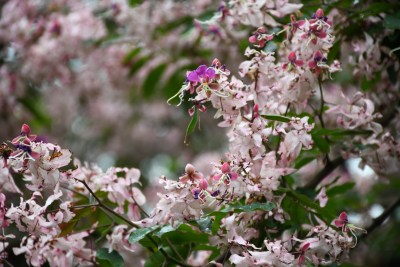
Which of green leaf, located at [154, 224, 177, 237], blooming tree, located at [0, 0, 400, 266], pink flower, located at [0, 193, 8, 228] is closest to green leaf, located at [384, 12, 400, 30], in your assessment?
blooming tree, located at [0, 0, 400, 266]

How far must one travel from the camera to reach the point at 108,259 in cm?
127

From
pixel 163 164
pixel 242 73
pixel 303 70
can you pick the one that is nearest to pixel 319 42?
pixel 303 70

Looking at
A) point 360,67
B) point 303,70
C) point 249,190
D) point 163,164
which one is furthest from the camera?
point 163,164

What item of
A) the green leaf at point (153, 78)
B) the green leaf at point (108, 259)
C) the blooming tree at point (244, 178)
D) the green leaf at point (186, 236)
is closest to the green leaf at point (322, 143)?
the blooming tree at point (244, 178)

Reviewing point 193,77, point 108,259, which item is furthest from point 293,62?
point 108,259

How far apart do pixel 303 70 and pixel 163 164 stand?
3.14 m

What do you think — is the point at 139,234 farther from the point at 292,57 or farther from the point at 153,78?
the point at 153,78

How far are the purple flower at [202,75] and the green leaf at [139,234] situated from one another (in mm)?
325

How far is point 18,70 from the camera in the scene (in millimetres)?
2828

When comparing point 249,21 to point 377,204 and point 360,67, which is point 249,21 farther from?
point 377,204

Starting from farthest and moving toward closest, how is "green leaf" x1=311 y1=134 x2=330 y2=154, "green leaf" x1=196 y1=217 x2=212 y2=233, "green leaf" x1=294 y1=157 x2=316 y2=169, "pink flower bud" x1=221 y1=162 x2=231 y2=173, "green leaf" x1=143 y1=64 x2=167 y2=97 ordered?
"green leaf" x1=143 y1=64 x2=167 y2=97
"green leaf" x1=294 y1=157 x2=316 y2=169
"green leaf" x1=311 y1=134 x2=330 y2=154
"green leaf" x1=196 y1=217 x2=212 y2=233
"pink flower bud" x1=221 y1=162 x2=231 y2=173

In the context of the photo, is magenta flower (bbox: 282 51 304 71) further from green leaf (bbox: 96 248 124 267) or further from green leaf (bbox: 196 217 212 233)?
green leaf (bbox: 96 248 124 267)

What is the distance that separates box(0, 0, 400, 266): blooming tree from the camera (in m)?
1.10

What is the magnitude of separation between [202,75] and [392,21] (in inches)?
23.9
